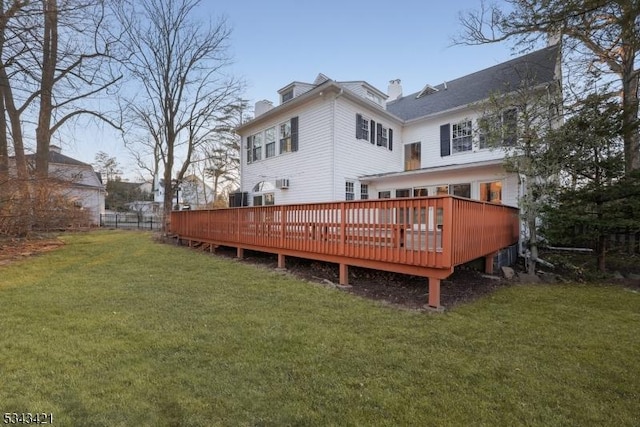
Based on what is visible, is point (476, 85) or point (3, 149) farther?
point (476, 85)

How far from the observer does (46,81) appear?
388 inches

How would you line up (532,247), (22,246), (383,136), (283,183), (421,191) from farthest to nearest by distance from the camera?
(383,136)
(283,183)
(421,191)
(22,246)
(532,247)

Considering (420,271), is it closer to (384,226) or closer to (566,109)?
(384,226)

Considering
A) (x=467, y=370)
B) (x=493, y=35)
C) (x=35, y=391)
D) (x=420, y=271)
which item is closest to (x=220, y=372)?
(x=35, y=391)

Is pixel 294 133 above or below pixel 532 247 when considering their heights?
above

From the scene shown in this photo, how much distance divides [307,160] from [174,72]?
8.87 metres

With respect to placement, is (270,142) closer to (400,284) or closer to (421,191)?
(421,191)

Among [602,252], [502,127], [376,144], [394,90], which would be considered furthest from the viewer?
[394,90]

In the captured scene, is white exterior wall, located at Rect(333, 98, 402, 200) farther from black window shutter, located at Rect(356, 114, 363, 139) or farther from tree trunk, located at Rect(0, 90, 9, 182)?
tree trunk, located at Rect(0, 90, 9, 182)

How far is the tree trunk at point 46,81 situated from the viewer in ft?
24.1

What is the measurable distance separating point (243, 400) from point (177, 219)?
41.3 ft

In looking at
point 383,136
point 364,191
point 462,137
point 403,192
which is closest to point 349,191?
point 364,191

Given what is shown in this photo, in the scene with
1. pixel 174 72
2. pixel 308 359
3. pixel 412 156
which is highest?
pixel 174 72

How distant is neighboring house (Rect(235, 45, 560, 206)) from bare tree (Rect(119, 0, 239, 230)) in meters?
4.17
